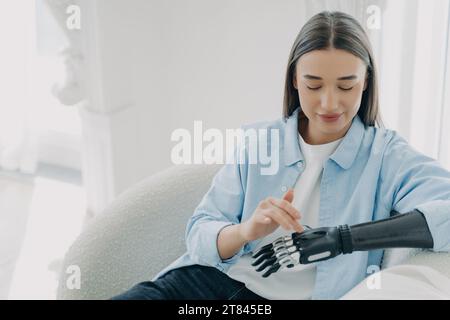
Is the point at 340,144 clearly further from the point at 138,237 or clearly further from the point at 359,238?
the point at 138,237

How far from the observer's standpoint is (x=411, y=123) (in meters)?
2.05

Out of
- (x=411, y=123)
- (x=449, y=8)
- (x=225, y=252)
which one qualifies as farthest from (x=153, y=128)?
(x=225, y=252)

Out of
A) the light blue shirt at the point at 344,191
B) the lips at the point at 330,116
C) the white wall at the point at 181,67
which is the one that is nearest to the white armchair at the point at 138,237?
the light blue shirt at the point at 344,191

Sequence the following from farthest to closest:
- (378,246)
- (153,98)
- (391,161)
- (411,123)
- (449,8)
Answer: (153,98)
(411,123)
(449,8)
(391,161)
(378,246)

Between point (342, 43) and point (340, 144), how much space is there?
18 cm

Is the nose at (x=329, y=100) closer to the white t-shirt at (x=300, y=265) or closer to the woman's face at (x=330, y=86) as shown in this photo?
the woman's face at (x=330, y=86)

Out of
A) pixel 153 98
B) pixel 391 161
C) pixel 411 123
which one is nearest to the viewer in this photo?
pixel 391 161

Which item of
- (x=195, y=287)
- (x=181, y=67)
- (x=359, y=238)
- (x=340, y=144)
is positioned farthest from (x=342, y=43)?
(x=181, y=67)

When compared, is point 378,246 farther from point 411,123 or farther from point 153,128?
point 153,128

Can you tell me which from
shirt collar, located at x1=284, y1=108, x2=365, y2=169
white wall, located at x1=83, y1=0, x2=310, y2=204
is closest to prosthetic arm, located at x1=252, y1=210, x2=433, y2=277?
shirt collar, located at x1=284, y1=108, x2=365, y2=169

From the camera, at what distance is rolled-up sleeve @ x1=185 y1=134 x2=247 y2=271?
1389 millimetres

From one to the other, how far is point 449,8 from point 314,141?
666mm

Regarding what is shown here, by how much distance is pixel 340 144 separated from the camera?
1385 millimetres

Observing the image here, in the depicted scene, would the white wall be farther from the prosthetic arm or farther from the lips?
the prosthetic arm
